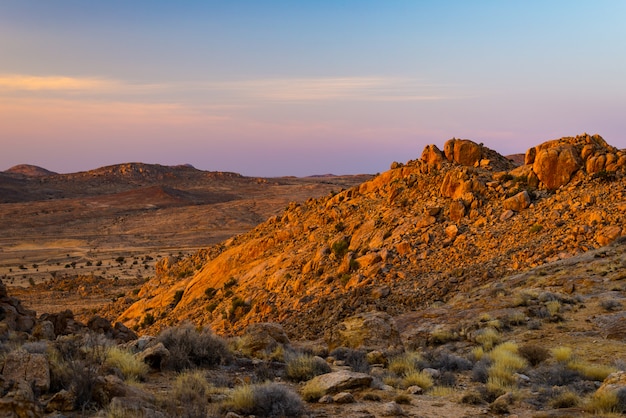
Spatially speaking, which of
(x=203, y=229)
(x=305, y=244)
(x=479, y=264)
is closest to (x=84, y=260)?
(x=203, y=229)

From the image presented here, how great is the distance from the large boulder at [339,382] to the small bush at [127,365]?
2.58 metres

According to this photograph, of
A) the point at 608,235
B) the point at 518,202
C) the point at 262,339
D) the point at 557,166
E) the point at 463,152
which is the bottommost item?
the point at 262,339

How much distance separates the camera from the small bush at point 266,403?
7121 mm

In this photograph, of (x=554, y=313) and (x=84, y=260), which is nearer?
(x=554, y=313)

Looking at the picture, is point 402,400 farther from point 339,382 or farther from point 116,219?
point 116,219

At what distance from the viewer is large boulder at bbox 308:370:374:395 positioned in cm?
845

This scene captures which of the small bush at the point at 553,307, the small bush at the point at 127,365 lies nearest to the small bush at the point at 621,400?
the small bush at the point at 127,365

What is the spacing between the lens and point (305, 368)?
954 cm

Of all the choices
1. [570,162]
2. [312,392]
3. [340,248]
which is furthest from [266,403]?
[570,162]

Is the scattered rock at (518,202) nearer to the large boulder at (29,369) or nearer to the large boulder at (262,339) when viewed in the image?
the large boulder at (262,339)

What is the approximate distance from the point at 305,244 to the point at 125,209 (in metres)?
91.2

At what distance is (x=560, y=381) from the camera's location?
367 inches

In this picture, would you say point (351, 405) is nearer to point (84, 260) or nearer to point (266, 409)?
point (266, 409)

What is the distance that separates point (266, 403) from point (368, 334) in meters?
5.85
